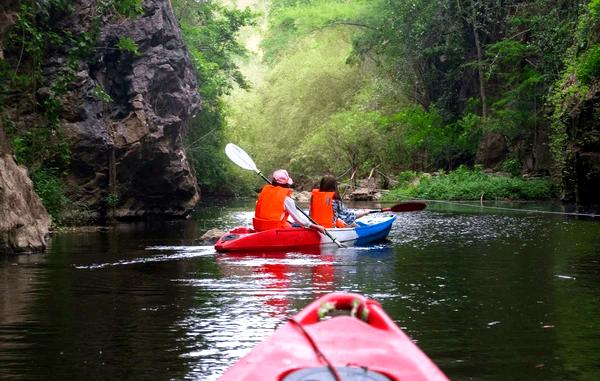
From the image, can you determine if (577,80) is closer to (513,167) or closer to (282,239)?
(513,167)

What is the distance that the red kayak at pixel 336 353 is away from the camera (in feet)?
13.0

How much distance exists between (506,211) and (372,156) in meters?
17.2

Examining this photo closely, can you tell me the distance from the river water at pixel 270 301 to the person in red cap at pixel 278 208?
680mm

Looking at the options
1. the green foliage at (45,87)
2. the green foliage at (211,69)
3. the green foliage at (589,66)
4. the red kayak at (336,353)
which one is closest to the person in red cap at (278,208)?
the green foliage at (45,87)

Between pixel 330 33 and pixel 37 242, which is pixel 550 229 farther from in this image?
pixel 330 33

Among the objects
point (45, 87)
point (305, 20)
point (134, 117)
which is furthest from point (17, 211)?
point (305, 20)

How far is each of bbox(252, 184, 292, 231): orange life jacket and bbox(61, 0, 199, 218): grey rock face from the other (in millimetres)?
7813

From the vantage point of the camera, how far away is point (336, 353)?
4.12 meters

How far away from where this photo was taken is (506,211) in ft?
78.5

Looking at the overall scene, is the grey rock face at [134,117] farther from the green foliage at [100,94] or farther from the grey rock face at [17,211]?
the grey rock face at [17,211]

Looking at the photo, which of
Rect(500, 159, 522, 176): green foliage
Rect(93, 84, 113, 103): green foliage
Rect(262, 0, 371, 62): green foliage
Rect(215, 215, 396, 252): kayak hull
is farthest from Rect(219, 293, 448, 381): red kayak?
Rect(262, 0, 371, 62): green foliage

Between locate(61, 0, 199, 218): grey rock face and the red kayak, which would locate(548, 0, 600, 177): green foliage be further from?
the red kayak

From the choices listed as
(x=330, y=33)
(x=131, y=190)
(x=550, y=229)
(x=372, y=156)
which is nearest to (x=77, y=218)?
(x=131, y=190)

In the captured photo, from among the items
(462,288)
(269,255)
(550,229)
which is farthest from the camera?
(550,229)
